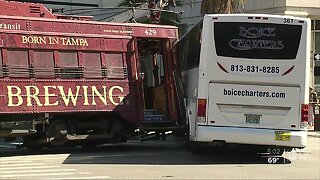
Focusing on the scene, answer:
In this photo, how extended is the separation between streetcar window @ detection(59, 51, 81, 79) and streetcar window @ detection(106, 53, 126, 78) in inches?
36.6

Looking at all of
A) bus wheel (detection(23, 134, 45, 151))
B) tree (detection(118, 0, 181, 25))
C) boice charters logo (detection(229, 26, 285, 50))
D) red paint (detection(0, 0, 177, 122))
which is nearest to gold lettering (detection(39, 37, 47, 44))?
red paint (detection(0, 0, 177, 122))

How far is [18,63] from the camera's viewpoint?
1450 cm

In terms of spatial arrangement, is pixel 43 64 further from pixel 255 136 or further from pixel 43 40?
pixel 255 136

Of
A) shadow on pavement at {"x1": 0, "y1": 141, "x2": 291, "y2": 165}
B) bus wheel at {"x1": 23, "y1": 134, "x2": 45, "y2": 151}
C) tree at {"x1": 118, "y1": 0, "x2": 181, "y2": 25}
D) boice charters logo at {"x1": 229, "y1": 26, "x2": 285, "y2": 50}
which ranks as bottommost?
shadow on pavement at {"x1": 0, "y1": 141, "x2": 291, "y2": 165}

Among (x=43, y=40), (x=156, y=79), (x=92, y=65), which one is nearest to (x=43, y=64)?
(x=43, y=40)

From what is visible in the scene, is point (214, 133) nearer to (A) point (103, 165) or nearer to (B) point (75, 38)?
(A) point (103, 165)

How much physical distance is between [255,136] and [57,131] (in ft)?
18.7

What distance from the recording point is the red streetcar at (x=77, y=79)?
14.5 m

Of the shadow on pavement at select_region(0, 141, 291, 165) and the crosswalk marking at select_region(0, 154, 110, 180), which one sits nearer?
the crosswalk marking at select_region(0, 154, 110, 180)

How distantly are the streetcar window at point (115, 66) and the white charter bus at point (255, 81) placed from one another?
3.50 meters

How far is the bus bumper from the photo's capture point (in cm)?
1291

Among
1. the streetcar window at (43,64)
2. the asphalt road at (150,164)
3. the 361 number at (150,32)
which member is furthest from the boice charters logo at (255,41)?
the streetcar window at (43,64)

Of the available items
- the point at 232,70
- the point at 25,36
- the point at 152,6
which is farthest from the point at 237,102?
the point at 152,6

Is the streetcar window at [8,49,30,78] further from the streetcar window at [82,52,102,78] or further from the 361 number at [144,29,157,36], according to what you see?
the 361 number at [144,29,157,36]
